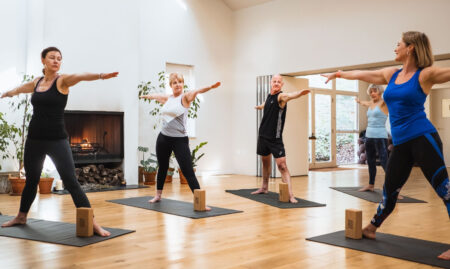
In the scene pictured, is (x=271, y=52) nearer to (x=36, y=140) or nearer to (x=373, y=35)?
(x=373, y=35)

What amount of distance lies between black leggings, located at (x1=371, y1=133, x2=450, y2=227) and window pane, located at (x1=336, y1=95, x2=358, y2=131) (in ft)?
29.6

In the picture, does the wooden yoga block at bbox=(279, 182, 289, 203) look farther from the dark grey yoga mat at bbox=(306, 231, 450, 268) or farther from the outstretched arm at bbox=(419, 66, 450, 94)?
the outstretched arm at bbox=(419, 66, 450, 94)

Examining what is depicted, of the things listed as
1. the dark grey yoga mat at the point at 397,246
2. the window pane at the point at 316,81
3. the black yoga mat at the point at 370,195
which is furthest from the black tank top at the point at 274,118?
the window pane at the point at 316,81

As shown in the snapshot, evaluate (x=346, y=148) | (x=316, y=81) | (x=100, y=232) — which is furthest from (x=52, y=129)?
(x=346, y=148)

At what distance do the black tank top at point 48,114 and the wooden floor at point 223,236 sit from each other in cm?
74

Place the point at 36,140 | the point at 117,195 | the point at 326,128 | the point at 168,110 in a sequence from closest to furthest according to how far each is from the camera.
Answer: the point at 36,140 → the point at 168,110 → the point at 117,195 → the point at 326,128

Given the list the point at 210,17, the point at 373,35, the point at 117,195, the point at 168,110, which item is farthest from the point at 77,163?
the point at 373,35

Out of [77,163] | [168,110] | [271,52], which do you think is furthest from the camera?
[271,52]

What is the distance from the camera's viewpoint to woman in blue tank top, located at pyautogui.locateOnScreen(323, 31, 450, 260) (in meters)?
2.66

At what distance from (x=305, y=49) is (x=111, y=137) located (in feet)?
11.4

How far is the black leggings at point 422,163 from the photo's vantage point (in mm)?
2664

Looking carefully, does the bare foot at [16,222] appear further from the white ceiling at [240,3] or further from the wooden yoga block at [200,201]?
the white ceiling at [240,3]

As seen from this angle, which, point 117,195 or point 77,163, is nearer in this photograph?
point 117,195

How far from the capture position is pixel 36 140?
3.20 m
